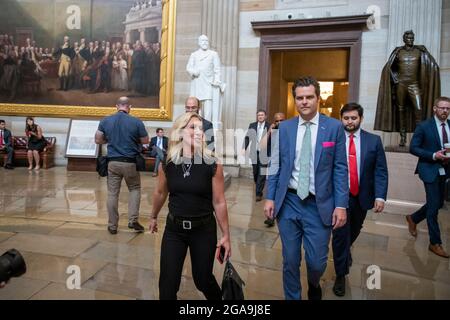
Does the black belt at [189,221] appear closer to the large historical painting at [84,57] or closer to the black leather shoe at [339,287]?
the black leather shoe at [339,287]

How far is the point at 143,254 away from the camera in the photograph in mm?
3709

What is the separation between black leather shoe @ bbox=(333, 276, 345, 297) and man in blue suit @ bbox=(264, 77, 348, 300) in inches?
22.9

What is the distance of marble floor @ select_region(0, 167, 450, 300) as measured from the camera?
2938 mm

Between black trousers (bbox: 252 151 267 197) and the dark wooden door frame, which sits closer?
black trousers (bbox: 252 151 267 197)

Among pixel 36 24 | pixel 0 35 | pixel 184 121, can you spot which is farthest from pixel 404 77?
pixel 0 35

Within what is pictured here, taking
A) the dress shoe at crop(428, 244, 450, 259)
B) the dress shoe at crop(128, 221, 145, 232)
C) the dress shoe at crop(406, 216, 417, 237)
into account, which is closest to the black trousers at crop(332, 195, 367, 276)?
the dress shoe at crop(428, 244, 450, 259)

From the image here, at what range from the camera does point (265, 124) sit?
670 cm

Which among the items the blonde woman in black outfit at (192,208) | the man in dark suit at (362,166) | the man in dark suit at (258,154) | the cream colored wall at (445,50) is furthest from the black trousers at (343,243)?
the cream colored wall at (445,50)

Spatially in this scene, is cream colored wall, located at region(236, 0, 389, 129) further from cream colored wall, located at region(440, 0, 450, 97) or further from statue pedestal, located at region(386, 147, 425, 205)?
statue pedestal, located at region(386, 147, 425, 205)

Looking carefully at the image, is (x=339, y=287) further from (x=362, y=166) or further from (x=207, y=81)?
(x=207, y=81)

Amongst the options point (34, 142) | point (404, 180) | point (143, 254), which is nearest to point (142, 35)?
point (34, 142)

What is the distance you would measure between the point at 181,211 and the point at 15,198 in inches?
200

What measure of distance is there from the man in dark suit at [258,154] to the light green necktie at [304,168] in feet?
11.0

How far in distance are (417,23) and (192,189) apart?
7.63 metres
